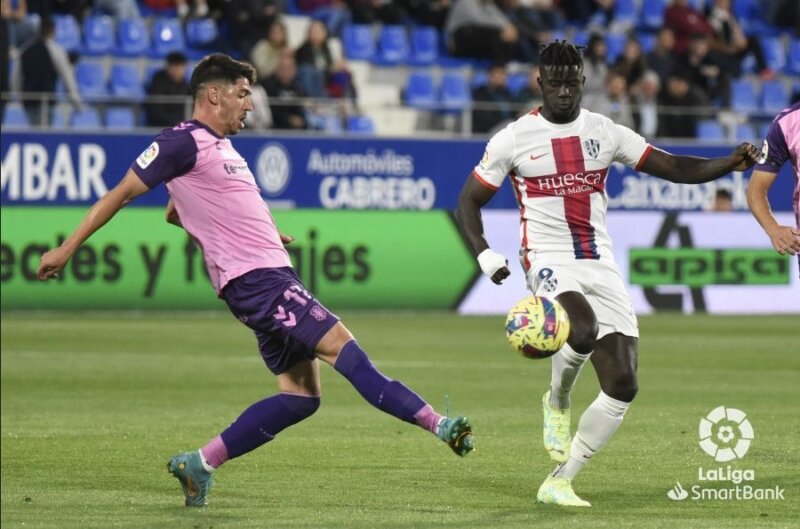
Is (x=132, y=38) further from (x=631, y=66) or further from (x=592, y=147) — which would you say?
(x=592, y=147)

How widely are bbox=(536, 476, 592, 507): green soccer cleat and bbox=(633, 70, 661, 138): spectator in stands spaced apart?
1560cm

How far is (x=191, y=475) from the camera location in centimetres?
763

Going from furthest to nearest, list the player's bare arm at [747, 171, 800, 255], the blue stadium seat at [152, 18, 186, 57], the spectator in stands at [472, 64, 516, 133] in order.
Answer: the blue stadium seat at [152, 18, 186, 57] → the spectator in stands at [472, 64, 516, 133] → the player's bare arm at [747, 171, 800, 255]

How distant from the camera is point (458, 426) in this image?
6.90 m

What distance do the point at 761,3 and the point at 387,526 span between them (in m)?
24.0

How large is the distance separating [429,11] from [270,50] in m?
4.06

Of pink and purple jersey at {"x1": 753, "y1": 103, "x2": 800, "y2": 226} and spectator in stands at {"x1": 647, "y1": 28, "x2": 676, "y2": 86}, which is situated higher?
pink and purple jersey at {"x1": 753, "y1": 103, "x2": 800, "y2": 226}

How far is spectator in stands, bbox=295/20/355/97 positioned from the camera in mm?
22906

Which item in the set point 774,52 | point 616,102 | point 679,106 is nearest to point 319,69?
point 616,102

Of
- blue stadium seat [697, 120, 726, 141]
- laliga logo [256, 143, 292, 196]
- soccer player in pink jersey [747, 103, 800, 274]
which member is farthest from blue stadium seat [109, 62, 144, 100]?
soccer player in pink jersey [747, 103, 800, 274]

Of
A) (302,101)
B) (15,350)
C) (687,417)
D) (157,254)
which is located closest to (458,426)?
(687,417)

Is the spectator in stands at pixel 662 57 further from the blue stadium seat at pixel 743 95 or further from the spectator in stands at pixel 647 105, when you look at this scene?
the blue stadium seat at pixel 743 95

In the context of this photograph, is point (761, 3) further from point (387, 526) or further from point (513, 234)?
point (387, 526)

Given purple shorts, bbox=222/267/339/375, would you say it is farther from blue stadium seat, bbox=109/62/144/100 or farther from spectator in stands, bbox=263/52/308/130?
blue stadium seat, bbox=109/62/144/100
